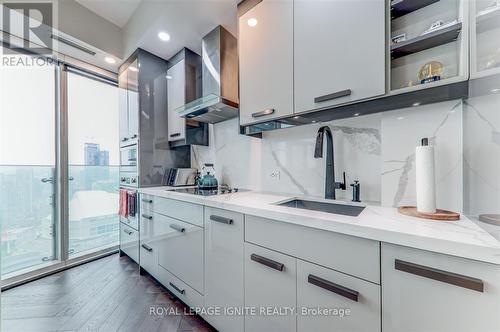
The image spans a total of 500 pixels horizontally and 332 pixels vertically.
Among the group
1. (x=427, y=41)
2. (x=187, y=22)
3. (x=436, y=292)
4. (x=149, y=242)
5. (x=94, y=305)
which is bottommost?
(x=94, y=305)

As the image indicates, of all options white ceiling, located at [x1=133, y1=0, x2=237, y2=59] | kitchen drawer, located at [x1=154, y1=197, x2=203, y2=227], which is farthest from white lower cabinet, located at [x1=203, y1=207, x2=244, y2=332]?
white ceiling, located at [x1=133, y1=0, x2=237, y2=59]

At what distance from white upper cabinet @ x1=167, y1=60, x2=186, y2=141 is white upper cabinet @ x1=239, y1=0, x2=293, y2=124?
92 cm

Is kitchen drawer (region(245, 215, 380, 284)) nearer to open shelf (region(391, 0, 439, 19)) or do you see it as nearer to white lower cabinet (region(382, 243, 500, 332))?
white lower cabinet (region(382, 243, 500, 332))

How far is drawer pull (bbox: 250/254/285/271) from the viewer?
3.24 feet

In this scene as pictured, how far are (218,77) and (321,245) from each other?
1592 millimetres

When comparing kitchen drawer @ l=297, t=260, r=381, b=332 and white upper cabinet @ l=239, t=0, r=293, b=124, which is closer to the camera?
kitchen drawer @ l=297, t=260, r=381, b=332

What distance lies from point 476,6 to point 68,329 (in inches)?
114

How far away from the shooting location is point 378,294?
2.42ft

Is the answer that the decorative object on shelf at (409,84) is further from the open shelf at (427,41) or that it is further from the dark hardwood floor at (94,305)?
the dark hardwood floor at (94,305)

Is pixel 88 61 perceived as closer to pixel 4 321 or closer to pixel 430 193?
pixel 4 321

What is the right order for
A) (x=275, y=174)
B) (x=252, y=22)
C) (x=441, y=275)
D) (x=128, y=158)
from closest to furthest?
1. (x=441, y=275)
2. (x=252, y=22)
3. (x=275, y=174)
4. (x=128, y=158)

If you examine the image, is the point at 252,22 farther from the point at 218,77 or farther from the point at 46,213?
the point at 46,213

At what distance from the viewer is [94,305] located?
1.66 meters

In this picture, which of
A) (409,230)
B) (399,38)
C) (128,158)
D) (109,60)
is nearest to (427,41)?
(399,38)
